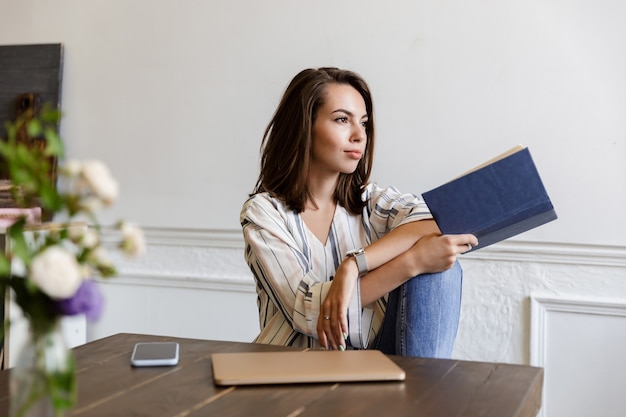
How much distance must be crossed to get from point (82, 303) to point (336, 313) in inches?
45.0

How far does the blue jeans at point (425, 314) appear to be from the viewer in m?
1.76

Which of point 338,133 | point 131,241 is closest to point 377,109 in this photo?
point 338,133

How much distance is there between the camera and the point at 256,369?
1.21 meters

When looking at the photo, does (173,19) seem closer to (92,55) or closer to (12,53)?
(92,55)

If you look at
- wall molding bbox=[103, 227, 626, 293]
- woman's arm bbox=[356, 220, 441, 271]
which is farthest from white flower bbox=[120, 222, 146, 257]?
wall molding bbox=[103, 227, 626, 293]

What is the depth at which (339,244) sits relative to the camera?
6.61 feet

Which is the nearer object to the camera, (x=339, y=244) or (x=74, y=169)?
(x=74, y=169)

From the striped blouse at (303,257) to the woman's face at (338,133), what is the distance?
125mm

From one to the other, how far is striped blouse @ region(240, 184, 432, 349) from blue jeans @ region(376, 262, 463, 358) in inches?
4.0

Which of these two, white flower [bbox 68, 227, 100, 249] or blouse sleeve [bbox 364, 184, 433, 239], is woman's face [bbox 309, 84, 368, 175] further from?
white flower [bbox 68, 227, 100, 249]

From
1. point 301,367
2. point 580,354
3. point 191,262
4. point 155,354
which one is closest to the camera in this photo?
point 301,367

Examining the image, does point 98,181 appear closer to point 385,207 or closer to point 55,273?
point 55,273

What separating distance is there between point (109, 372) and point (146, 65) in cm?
192

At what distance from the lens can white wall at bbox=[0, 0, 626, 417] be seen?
235 cm
